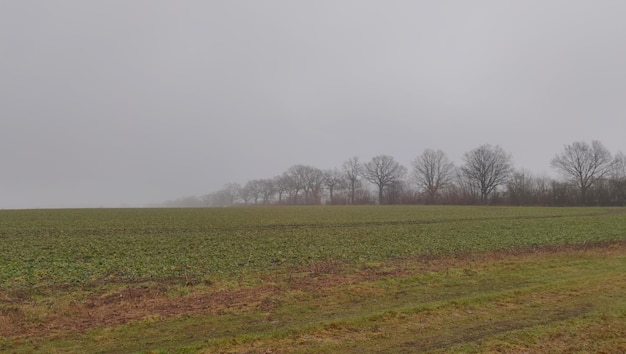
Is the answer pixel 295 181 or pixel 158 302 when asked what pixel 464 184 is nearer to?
pixel 295 181

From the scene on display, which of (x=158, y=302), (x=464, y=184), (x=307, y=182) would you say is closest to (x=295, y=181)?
(x=307, y=182)

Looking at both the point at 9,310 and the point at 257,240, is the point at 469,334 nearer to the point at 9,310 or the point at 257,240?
the point at 9,310

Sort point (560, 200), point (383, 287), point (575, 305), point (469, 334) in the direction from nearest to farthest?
point (469, 334) < point (575, 305) < point (383, 287) < point (560, 200)

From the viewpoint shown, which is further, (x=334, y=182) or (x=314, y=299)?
(x=334, y=182)

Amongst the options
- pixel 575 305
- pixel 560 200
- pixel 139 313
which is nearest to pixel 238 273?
pixel 139 313

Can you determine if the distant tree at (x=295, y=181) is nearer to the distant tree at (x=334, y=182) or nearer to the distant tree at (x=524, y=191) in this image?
the distant tree at (x=334, y=182)

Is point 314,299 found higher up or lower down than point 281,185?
lower down

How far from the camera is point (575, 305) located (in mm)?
8891

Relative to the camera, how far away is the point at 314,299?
10.5 m

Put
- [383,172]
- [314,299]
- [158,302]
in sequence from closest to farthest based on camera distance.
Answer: [158,302], [314,299], [383,172]

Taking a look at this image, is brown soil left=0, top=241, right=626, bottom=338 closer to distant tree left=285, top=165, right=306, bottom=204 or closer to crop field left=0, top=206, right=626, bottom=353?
crop field left=0, top=206, right=626, bottom=353

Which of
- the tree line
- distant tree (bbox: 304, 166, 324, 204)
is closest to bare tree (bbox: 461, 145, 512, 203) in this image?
the tree line

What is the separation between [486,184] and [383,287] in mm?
108763

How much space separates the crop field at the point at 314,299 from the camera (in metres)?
7.00
